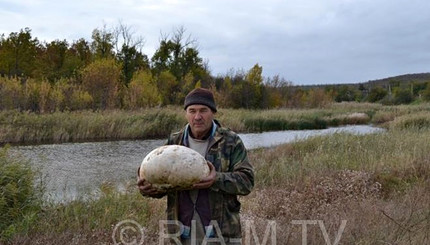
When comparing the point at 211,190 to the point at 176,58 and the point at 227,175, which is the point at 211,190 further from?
the point at 176,58

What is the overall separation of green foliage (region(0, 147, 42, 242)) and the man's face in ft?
9.68

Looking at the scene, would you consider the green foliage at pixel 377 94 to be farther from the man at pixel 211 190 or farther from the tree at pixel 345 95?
the man at pixel 211 190

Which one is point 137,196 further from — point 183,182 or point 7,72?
point 7,72

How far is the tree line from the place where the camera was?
2461 cm

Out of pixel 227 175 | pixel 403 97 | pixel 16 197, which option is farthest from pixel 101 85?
pixel 403 97

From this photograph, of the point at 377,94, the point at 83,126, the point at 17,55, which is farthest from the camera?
the point at 377,94

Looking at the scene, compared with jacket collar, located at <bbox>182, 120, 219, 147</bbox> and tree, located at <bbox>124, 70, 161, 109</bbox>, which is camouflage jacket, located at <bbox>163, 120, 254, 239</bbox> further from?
tree, located at <bbox>124, 70, 161, 109</bbox>

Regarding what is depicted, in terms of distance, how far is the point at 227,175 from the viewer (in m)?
2.55

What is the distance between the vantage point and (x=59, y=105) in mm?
24453

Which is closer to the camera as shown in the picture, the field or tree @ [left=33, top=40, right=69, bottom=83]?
the field

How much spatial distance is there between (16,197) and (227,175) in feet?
12.6

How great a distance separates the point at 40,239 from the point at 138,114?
20194 mm
